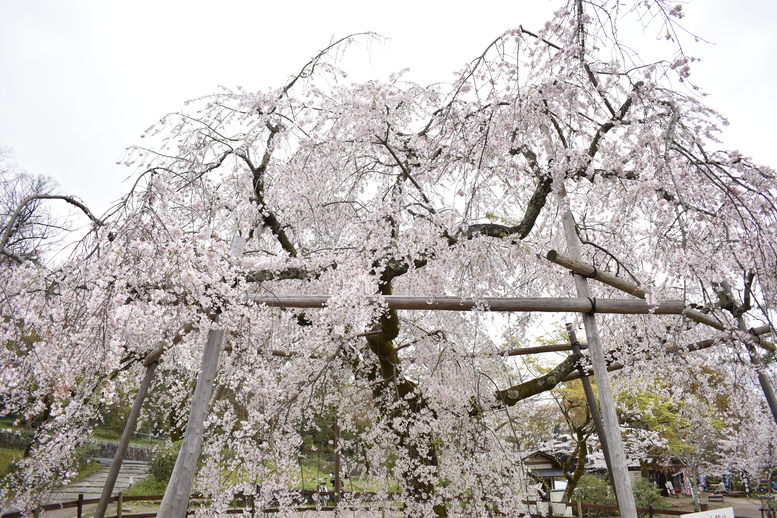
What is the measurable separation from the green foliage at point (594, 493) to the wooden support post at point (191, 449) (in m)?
11.3

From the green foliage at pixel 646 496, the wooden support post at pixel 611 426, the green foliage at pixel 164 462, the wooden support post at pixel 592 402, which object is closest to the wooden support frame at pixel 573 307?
the wooden support post at pixel 611 426

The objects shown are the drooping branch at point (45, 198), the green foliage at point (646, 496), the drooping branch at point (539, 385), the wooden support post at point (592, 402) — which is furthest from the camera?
the green foliage at point (646, 496)

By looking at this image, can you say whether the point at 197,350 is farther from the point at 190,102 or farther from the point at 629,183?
the point at 629,183

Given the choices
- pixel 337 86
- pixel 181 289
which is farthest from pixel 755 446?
pixel 181 289

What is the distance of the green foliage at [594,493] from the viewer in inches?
462

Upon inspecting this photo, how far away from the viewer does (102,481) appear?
12875mm

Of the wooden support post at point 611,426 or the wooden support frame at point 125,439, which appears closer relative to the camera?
the wooden support post at point 611,426

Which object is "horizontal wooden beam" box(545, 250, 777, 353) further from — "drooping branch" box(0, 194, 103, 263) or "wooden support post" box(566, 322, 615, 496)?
"drooping branch" box(0, 194, 103, 263)

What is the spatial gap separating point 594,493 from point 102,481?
14.0 m

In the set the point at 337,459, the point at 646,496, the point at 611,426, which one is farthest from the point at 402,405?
the point at 646,496

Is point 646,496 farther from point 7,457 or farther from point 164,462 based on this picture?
point 7,457

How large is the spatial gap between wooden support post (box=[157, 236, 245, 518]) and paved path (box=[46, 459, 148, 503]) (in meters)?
7.13

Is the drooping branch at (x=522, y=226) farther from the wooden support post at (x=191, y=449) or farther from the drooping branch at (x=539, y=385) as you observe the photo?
the wooden support post at (x=191, y=449)

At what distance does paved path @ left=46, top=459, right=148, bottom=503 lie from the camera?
418 inches
